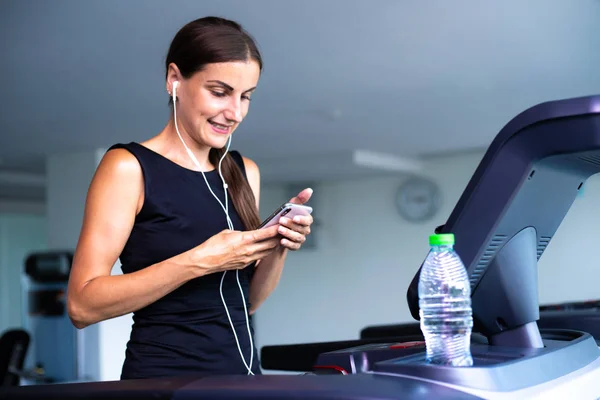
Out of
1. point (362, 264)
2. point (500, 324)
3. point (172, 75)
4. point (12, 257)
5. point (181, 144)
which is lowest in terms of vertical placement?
point (500, 324)

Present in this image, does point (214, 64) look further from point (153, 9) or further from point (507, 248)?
point (153, 9)

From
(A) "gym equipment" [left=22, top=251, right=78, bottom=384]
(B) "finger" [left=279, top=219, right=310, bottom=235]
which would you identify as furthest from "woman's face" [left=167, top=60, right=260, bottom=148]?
(A) "gym equipment" [left=22, top=251, right=78, bottom=384]

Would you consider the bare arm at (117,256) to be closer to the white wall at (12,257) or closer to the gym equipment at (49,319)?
the gym equipment at (49,319)

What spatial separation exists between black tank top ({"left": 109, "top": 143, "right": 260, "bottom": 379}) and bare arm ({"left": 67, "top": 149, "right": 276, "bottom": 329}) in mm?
34

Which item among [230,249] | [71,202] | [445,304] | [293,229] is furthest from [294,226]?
[71,202]

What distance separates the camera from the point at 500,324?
43.7 inches

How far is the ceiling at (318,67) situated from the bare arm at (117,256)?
2.27 m

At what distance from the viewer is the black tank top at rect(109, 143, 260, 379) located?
1237 millimetres

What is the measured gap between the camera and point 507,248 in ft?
3.52

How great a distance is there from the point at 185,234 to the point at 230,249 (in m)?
0.18

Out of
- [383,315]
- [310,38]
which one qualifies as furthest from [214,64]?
[383,315]

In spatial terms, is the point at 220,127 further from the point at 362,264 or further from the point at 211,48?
the point at 362,264

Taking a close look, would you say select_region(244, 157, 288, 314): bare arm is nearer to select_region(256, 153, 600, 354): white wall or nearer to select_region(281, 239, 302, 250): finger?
select_region(281, 239, 302, 250): finger

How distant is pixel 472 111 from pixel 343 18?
2.69 m
